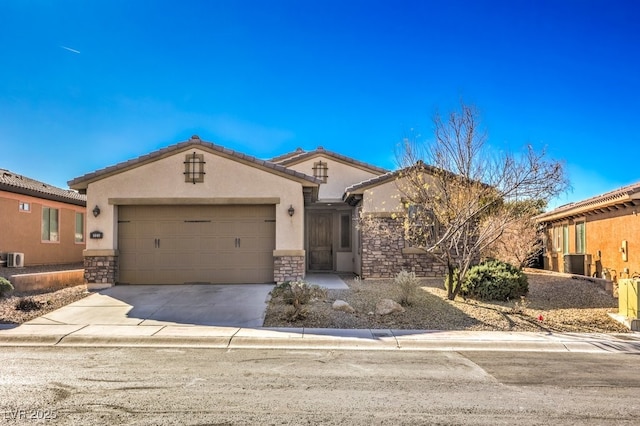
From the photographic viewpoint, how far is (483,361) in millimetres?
6996

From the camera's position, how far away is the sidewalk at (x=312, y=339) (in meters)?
7.88

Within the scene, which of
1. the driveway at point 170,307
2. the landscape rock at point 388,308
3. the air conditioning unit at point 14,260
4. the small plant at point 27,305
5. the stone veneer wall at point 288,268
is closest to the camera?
the driveway at point 170,307

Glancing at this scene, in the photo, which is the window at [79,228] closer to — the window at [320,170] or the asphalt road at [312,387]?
the window at [320,170]

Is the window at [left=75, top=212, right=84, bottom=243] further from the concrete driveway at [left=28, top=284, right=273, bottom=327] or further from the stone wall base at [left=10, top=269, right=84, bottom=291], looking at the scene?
the concrete driveway at [left=28, top=284, right=273, bottom=327]

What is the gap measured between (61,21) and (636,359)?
14394 millimetres

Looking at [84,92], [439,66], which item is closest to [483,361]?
[439,66]

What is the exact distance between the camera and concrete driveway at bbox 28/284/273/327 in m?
9.54

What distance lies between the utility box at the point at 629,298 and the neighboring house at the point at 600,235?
15.6 feet

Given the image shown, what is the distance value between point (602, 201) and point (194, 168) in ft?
44.2

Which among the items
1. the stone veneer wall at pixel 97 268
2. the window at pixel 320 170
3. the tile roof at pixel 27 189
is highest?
the window at pixel 320 170

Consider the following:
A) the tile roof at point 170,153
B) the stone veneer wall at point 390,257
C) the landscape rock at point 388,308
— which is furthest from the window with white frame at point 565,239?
the landscape rock at point 388,308

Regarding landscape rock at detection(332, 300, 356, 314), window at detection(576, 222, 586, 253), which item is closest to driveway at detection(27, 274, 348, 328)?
landscape rock at detection(332, 300, 356, 314)

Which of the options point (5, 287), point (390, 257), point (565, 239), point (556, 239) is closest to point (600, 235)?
point (565, 239)

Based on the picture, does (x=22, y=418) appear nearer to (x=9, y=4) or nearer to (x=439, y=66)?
(x=9, y=4)
